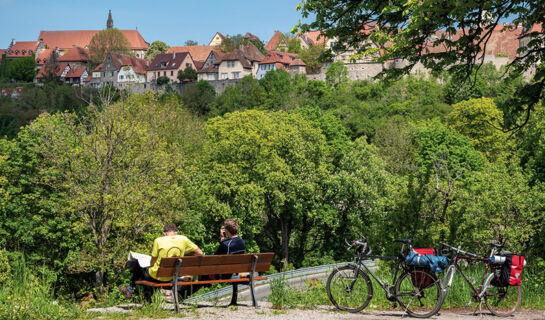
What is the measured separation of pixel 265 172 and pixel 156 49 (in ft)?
382

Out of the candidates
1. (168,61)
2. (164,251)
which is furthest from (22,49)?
(164,251)

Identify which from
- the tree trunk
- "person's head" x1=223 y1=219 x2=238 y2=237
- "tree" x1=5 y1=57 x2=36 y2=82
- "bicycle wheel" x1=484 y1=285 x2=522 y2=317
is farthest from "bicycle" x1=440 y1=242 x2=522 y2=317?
"tree" x1=5 y1=57 x2=36 y2=82

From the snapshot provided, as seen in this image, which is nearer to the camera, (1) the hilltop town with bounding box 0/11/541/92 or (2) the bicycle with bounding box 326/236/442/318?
(2) the bicycle with bounding box 326/236/442/318

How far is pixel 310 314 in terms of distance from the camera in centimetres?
748

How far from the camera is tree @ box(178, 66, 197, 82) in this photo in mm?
120188

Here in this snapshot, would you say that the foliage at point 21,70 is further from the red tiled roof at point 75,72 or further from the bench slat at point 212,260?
the bench slat at point 212,260

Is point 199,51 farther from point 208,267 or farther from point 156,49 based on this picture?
point 208,267

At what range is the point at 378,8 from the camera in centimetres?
1013

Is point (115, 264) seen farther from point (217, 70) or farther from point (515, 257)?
point (217, 70)

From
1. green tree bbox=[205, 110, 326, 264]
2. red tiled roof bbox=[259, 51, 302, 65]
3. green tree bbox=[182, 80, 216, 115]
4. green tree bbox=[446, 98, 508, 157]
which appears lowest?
green tree bbox=[205, 110, 326, 264]

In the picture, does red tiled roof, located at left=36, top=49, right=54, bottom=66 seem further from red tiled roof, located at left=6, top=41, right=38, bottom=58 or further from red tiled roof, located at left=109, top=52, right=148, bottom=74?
red tiled roof, located at left=109, top=52, right=148, bottom=74

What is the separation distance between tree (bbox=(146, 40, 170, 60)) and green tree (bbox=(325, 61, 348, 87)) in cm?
5866

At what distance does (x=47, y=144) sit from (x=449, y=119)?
42.1 meters

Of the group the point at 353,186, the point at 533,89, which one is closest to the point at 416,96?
the point at 353,186
